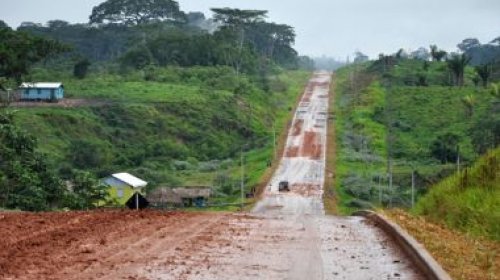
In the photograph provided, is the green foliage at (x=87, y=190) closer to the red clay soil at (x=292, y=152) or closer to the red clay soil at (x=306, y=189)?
the red clay soil at (x=306, y=189)

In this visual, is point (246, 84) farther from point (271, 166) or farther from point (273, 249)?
point (273, 249)

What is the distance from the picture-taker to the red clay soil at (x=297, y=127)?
248 ft

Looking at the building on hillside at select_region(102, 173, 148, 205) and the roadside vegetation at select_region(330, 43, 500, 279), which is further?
the building on hillside at select_region(102, 173, 148, 205)

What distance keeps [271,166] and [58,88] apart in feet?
76.4

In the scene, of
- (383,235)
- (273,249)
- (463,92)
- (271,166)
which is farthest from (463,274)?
(463,92)

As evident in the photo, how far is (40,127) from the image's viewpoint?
60000 mm

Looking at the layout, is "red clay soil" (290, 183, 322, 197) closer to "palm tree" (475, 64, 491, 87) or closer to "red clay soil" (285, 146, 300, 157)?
"red clay soil" (285, 146, 300, 157)

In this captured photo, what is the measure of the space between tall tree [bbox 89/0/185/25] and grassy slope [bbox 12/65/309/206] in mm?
29087

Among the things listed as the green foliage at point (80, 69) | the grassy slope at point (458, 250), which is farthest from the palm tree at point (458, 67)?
the grassy slope at point (458, 250)

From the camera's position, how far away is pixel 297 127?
257ft

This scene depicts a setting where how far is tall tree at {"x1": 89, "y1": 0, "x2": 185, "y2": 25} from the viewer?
114688mm

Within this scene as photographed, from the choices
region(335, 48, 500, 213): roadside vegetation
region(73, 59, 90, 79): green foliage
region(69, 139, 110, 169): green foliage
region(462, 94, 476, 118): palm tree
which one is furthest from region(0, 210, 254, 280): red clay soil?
region(73, 59, 90, 79): green foliage

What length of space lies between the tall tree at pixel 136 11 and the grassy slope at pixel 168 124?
2909cm

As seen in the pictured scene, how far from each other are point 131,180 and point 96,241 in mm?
41320
